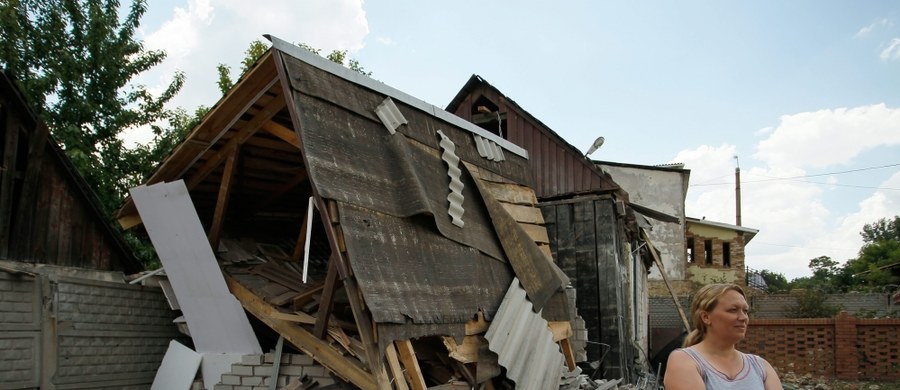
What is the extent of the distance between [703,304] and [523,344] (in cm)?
467

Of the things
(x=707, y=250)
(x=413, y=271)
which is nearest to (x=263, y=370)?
(x=413, y=271)

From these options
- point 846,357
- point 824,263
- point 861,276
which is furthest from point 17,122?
point 824,263

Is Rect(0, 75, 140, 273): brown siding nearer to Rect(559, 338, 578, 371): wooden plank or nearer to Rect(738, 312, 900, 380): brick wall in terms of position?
Rect(559, 338, 578, 371): wooden plank

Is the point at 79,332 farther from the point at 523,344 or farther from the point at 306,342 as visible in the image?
the point at 523,344

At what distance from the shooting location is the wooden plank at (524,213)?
32.6ft

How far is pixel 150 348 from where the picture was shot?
912cm

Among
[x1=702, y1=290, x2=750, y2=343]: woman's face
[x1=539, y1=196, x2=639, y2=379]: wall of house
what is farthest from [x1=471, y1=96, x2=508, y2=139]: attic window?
[x1=702, y1=290, x2=750, y2=343]: woman's face

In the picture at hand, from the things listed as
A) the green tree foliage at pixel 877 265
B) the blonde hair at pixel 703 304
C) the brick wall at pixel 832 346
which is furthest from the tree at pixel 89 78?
the green tree foliage at pixel 877 265

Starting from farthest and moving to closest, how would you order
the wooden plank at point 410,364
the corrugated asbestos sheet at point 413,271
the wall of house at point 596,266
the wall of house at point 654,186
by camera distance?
the wall of house at point 654,186 < the wall of house at point 596,266 < the wooden plank at point 410,364 < the corrugated asbestos sheet at point 413,271

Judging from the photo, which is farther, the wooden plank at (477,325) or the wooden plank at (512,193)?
the wooden plank at (512,193)

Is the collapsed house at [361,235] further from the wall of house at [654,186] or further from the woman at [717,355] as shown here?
the wall of house at [654,186]

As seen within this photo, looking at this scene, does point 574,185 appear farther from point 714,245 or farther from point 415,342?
point 714,245

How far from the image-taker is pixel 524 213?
10391mm

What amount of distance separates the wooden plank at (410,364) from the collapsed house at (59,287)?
4.41 meters
